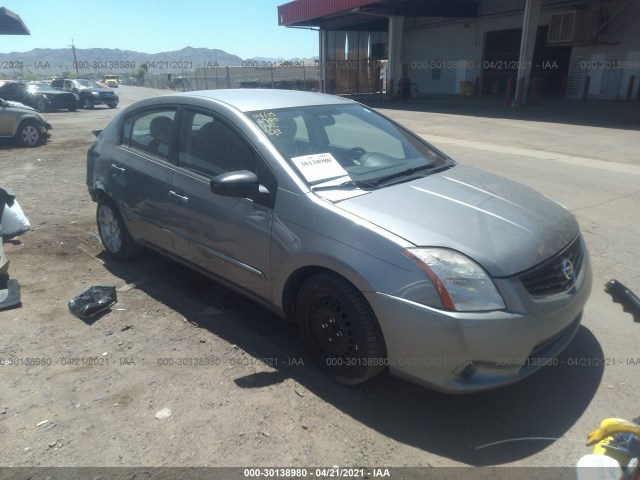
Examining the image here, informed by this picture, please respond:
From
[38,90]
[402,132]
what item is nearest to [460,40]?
[38,90]

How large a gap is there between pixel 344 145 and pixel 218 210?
1.09 metres

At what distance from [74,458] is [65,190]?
22.0 ft

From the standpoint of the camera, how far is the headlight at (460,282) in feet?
7.77

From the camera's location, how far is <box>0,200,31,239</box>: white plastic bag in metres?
5.59

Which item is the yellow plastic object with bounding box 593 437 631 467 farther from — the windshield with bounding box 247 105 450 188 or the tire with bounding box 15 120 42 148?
the tire with bounding box 15 120 42 148

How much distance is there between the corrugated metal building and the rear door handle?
64.0 ft

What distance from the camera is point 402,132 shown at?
13.4 ft

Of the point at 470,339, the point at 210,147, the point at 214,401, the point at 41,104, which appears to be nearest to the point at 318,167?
the point at 210,147

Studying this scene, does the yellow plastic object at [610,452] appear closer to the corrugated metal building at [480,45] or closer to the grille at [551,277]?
the grille at [551,277]

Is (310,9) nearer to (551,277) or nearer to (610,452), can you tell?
(551,277)

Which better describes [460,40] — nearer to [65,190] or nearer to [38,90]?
[38,90]

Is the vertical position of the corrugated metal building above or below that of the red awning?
below

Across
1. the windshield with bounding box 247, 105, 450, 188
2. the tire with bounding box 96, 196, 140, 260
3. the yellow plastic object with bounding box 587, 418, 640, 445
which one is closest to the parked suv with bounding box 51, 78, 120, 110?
the tire with bounding box 96, 196, 140, 260

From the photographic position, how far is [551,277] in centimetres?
259
